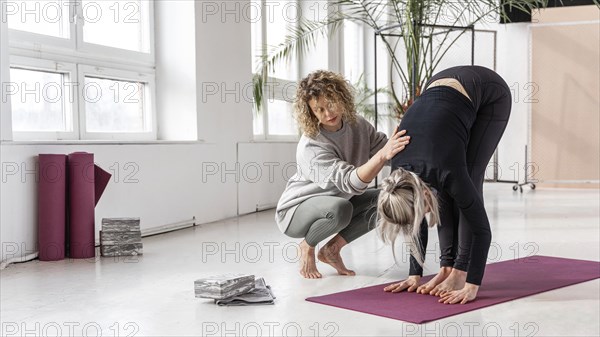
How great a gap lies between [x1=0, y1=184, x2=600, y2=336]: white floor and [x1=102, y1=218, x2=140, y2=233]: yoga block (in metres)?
0.18

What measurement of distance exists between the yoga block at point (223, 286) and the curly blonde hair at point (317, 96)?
71 cm

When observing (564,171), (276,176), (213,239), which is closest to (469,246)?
(213,239)

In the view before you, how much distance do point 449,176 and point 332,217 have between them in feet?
2.72

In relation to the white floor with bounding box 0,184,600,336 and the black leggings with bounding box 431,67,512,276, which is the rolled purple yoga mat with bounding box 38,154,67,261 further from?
the black leggings with bounding box 431,67,512,276

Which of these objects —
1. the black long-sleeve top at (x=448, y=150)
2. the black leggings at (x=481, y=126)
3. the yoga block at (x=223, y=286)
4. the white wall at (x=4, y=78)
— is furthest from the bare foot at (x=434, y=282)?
the white wall at (x=4, y=78)

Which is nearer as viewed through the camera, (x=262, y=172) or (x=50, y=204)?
(x=50, y=204)

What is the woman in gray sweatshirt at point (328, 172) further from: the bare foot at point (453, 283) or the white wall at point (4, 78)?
the white wall at point (4, 78)

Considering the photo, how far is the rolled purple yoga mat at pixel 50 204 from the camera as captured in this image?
396cm

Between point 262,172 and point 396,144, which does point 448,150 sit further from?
point 262,172

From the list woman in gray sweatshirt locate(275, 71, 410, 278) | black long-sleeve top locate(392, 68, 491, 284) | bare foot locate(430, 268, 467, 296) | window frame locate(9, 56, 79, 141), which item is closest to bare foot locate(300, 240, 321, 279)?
woman in gray sweatshirt locate(275, 71, 410, 278)

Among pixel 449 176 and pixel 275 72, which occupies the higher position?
pixel 275 72

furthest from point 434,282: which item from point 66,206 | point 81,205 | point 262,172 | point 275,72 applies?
point 275,72

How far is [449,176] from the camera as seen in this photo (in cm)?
257

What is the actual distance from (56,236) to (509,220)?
320 cm
